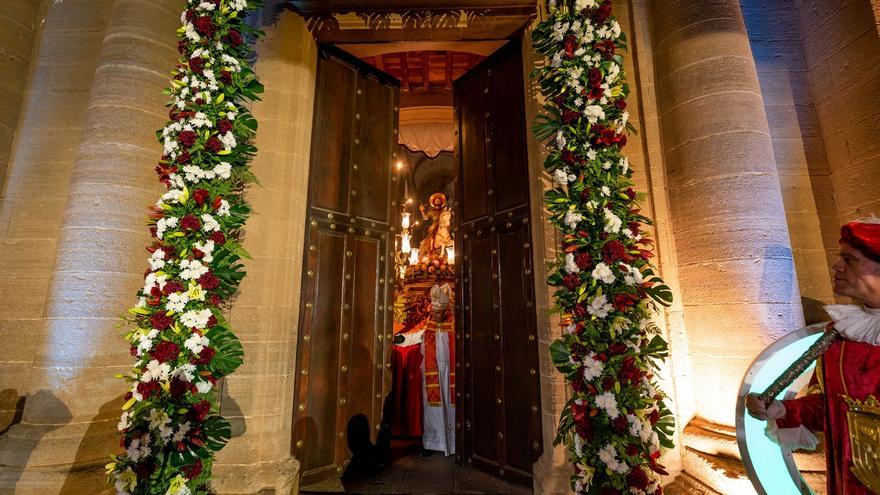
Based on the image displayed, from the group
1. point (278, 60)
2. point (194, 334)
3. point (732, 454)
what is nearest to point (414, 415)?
point (194, 334)

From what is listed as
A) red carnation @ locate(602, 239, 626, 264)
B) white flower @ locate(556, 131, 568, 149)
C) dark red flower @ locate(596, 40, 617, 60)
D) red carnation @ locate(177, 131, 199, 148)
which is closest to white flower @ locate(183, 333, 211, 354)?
red carnation @ locate(177, 131, 199, 148)

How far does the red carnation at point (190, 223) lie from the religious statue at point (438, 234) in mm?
4197

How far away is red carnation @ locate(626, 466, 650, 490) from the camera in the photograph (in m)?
2.16

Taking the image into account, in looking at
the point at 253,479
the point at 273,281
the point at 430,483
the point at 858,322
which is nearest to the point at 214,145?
the point at 273,281

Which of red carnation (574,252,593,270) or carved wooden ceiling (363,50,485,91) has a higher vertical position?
carved wooden ceiling (363,50,485,91)

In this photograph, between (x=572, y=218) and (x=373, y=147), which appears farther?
(x=373, y=147)

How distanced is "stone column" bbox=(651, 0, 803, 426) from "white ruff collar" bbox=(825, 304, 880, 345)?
1.21 metres

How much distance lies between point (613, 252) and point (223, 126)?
9.76 ft

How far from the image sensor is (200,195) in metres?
2.55

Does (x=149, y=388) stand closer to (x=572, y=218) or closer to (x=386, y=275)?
(x=386, y=275)

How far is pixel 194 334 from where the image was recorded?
2398mm

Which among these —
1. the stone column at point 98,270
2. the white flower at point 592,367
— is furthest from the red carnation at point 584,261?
the stone column at point 98,270

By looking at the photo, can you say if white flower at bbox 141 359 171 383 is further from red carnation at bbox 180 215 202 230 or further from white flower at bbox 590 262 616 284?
white flower at bbox 590 262 616 284

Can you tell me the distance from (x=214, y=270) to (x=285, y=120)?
1.58m
